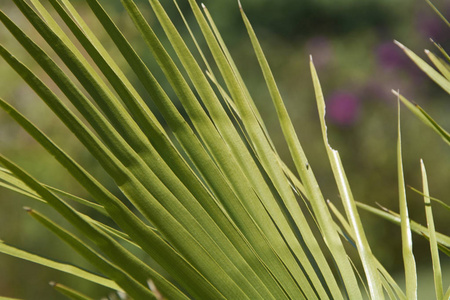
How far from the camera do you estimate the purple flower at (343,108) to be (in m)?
5.81

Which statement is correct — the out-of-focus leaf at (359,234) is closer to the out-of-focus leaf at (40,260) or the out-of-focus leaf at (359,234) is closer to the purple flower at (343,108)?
the out-of-focus leaf at (40,260)

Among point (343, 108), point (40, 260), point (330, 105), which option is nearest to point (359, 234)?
point (40, 260)

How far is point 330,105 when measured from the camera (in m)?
6.09

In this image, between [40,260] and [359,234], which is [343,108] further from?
[40,260]

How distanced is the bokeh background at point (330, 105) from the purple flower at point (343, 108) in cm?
1

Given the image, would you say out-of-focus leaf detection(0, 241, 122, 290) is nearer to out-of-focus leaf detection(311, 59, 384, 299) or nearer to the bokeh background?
out-of-focus leaf detection(311, 59, 384, 299)

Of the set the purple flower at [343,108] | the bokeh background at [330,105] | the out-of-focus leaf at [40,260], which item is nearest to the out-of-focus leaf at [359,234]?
the out-of-focus leaf at [40,260]

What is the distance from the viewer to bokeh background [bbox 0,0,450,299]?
13.8 ft

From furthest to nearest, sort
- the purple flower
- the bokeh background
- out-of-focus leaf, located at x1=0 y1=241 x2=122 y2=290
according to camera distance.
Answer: the purple flower → the bokeh background → out-of-focus leaf, located at x1=0 y1=241 x2=122 y2=290

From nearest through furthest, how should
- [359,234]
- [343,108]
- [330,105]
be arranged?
[359,234] → [343,108] → [330,105]

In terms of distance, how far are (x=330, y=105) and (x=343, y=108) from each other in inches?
10.8

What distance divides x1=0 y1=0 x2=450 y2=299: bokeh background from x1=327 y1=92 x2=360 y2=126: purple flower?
0.4 inches

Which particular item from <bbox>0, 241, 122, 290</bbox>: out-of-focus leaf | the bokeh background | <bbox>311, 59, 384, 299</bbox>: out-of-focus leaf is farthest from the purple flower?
<bbox>0, 241, 122, 290</bbox>: out-of-focus leaf

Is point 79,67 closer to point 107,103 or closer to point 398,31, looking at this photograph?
point 107,103
